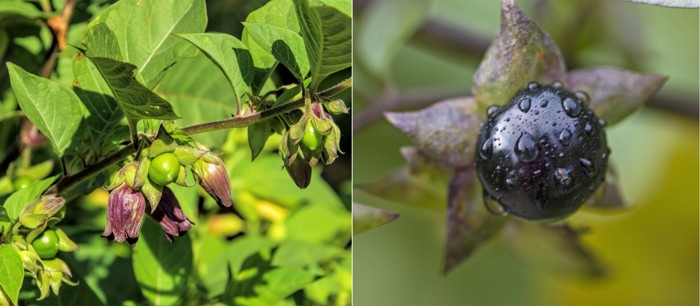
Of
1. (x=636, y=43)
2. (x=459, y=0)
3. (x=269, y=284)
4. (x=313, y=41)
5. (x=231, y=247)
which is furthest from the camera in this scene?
(x=459, y=0)

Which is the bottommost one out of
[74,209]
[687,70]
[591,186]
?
[687,70]

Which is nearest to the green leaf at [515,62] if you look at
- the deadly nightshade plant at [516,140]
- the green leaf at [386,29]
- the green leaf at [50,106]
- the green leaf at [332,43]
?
the deadly nightshade plant at [516,140]

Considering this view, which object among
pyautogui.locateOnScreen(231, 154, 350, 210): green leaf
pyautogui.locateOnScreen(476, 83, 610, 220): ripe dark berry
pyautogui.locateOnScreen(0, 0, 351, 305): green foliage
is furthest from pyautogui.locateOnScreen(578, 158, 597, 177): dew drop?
pyautogui.locateOnScreen(231, 154, 350, 210): green leaf

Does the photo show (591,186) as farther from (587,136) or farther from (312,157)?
(312,157)

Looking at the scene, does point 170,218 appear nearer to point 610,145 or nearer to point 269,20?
point 269,20

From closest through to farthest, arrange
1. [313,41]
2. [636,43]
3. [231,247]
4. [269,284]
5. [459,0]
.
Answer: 1. [313,41]
2. [269,284]
3. [231,247]
4. [636,43]
5. [459,0]

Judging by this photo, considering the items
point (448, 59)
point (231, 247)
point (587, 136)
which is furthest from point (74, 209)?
point (448, 59)
